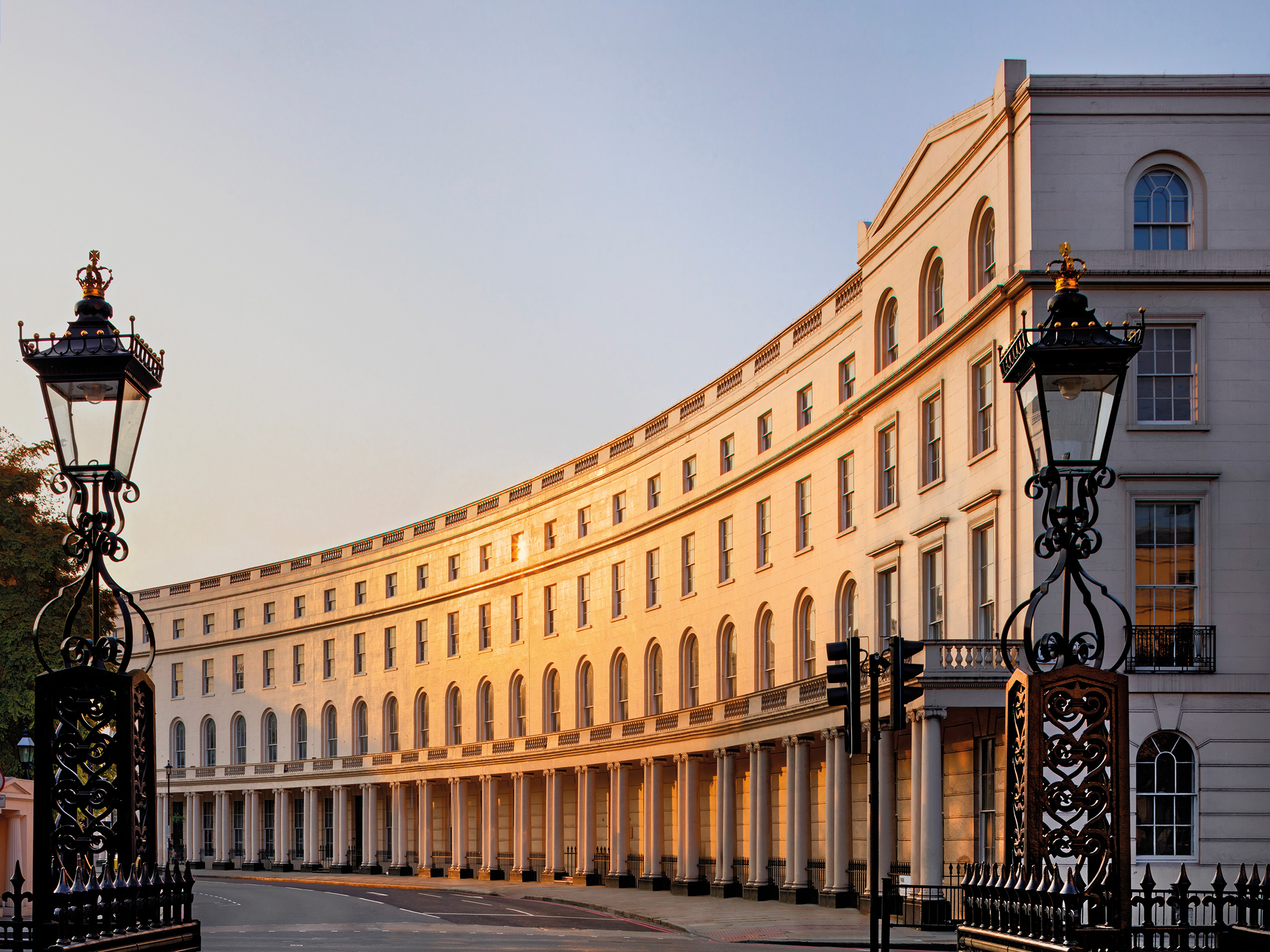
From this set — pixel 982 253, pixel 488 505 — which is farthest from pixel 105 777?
pixel 488 505

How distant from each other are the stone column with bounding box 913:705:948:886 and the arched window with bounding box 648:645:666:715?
2543cm

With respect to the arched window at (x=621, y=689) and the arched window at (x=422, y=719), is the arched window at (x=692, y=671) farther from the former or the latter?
the arched window at (x=422, y=719)

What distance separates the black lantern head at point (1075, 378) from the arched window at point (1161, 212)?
24.8m

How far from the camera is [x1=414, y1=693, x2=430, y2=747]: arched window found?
78.8m

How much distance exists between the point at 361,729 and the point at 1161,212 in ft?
193

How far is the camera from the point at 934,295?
130ft

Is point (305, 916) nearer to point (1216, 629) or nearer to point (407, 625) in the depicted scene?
point (1216, 629)

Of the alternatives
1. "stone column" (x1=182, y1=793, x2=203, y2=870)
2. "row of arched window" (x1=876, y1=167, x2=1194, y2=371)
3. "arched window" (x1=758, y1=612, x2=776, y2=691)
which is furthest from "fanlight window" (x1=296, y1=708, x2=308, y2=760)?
"row of arched window" (x1=876, y1=167, x2=1194, y2=371)

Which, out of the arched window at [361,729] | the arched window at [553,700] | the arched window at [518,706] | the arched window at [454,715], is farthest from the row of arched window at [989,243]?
the arched window at [361,729]

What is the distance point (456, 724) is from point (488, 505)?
10562 mm

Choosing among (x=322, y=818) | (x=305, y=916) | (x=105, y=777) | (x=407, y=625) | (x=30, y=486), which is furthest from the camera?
(x=322, y=818)

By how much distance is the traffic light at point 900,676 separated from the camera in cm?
1799

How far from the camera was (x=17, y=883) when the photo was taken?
10.9 m

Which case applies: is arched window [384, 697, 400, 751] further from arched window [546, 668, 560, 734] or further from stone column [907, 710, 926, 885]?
stone column [907, 710, 926, 885]
